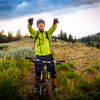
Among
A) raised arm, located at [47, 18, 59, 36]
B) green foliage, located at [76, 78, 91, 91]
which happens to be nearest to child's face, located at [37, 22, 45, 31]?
raised arm, located at [47, 18, 59, 36]

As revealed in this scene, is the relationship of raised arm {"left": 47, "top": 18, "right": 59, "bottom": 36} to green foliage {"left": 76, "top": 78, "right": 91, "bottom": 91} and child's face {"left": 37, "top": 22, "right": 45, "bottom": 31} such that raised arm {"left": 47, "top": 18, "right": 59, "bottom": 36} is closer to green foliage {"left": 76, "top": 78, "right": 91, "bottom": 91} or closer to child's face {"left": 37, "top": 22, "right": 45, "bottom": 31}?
child's face {"left": 37, "top": 22, "right": 45, "bottom": 31}

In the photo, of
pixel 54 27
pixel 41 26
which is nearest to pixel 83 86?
pixel 54 27

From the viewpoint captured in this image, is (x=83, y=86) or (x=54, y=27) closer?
(x=54, y=27)

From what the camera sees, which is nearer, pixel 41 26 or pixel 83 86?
pixel 41 26

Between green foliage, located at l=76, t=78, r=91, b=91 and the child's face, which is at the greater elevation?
the child's face

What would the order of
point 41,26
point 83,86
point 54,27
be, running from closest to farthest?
point 41,26
point 54,27
point 83,86

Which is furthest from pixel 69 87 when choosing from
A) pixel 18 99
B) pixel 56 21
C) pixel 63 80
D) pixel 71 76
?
pixel 56 21

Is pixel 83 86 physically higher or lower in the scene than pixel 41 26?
lower

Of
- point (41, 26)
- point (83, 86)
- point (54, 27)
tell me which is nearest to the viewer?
point (41, 26)

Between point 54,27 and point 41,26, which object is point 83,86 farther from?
point 41,26

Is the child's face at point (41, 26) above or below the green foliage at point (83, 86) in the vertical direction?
above

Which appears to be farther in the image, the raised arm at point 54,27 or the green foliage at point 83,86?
the green foliage at point 83,86

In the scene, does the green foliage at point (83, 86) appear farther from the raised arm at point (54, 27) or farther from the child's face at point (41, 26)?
the child's face at point (41, 26)

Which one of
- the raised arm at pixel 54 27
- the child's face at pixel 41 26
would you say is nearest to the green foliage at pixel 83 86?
the raised arm at pixel 54 27
